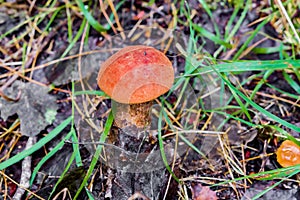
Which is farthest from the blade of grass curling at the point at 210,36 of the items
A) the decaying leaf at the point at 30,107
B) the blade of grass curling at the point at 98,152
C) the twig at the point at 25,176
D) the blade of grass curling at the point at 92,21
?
the twig at the point at 25,176

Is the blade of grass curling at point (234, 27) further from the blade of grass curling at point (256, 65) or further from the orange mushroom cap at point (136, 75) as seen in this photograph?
the orange mushroom cap at point (136, 75)

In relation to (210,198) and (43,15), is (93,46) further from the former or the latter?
(210,198)

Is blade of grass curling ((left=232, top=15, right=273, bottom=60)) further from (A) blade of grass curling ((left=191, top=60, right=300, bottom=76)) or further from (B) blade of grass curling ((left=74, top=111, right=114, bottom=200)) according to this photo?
(B) blade of grass curling ((left=74, top=111, right=114, bottom=200))

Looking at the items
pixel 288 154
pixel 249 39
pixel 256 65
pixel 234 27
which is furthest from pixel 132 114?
pixel 234 27

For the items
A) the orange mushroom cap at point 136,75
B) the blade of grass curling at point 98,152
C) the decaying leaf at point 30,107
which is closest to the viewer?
the orange mushroom cap at point 136,75

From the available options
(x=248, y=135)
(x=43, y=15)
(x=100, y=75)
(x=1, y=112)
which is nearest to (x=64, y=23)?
(x=43, y=15)

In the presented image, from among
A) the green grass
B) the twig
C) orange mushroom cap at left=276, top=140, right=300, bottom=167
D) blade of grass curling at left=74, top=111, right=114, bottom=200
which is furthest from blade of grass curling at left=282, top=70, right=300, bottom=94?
the twig
